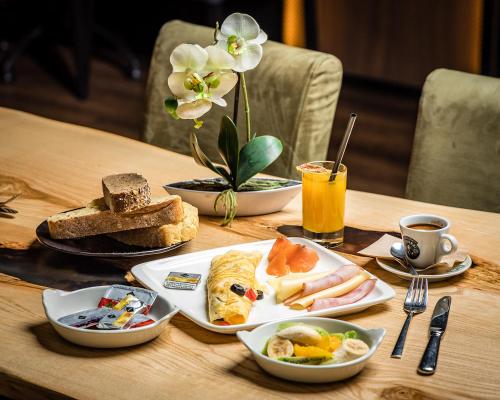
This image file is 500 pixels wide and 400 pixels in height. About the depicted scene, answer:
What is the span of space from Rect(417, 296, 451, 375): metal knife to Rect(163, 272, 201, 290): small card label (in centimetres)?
36

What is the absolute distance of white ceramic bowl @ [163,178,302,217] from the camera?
164cm

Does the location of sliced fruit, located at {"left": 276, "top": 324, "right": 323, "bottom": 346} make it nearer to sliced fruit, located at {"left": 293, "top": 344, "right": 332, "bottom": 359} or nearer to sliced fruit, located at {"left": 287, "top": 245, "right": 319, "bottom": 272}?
sliced fruit, located at {"left": 293, "top": 344, "right": 332, "bottom": 359}

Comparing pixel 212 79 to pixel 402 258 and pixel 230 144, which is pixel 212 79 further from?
pixel 402 258

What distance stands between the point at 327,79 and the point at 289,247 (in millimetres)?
721

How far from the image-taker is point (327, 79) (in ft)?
6.77

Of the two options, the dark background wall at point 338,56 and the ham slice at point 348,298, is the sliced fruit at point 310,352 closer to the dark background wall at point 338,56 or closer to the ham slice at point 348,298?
the ham slice at point 348,298

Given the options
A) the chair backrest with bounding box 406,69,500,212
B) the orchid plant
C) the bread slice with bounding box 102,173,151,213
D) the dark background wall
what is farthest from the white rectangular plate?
the dark background wall

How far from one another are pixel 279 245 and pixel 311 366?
39 cm

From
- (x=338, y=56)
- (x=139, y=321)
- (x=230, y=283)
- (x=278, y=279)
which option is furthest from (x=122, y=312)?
(x=338, y=56)

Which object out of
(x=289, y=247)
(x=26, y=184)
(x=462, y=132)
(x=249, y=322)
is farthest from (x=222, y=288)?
(x=462, y=132)

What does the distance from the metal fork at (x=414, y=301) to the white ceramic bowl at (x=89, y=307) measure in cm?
31

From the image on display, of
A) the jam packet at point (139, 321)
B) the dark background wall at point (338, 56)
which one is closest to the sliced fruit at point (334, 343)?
the jam packet at point (139, 321)

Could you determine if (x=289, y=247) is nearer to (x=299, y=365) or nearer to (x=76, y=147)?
(x=299, y=365)

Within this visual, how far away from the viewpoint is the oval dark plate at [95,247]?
1.45 metres
